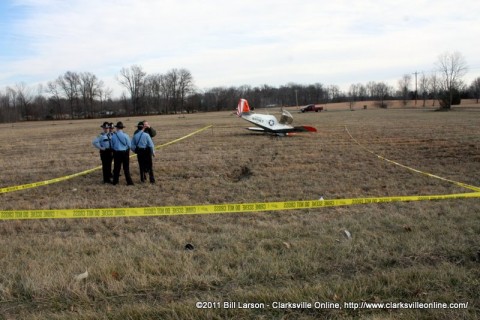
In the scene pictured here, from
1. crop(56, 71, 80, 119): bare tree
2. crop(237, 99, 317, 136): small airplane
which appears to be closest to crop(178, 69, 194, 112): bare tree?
crop(56, 71, 80, 119): bare tree

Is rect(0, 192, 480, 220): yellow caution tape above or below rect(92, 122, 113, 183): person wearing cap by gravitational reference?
below

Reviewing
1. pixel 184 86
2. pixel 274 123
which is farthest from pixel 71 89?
pixel 274 123

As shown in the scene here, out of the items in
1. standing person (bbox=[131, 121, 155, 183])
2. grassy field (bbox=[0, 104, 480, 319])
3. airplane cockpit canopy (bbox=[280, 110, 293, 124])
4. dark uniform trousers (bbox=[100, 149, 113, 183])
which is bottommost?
grassy field (bbox=[0, 104, 480, 319])

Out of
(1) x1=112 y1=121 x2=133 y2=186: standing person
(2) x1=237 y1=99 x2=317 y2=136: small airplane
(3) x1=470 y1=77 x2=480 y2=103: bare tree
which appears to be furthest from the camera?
(3) x1=470 y1=77 x2=480 y2=103: bare tree

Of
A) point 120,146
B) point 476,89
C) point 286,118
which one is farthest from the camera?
point 476,89

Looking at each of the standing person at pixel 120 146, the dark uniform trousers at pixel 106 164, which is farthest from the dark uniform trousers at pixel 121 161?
the dark uniform trousers at pixel 106 164

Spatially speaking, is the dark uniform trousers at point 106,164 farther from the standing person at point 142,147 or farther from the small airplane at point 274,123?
the small airplane at point 274,123

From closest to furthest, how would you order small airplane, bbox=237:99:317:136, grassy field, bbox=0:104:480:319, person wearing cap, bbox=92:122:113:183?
grassy field, bbox=0:104:480:319 → person wearing cap, bbox=92:122:113:183 → small airplane, bbox=237:99:317:136

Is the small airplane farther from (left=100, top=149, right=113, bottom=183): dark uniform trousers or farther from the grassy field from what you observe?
(left=100, top=149, right=113, bottom=183): dark uniform trousers

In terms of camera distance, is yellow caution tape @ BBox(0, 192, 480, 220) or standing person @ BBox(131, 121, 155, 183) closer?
yellow caution tape @ BBox(0, 192, 480, 220)

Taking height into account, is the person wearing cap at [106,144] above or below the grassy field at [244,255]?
above

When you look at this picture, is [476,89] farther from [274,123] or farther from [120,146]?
[120,146]

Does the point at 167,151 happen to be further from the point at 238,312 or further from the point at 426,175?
the point at 238,312

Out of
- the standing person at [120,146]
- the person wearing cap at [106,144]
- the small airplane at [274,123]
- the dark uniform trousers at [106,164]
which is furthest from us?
the small airplane at [274,123]
